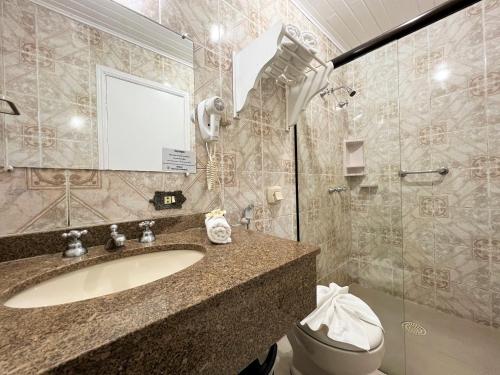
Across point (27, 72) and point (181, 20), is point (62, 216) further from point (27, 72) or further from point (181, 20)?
point (181, 20)

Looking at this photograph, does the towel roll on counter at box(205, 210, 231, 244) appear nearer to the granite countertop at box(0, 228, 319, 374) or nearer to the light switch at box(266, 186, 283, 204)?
the granite countertop at box(0, 228, 319, 374)

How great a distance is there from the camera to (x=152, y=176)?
783 millimetres

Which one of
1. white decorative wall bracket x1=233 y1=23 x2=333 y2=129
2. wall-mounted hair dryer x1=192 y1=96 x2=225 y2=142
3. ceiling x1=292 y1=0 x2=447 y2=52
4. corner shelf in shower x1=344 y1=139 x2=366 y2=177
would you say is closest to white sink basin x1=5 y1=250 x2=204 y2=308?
wall-mounted hair dryer x1=192 y1=96 x2=225 y2=142

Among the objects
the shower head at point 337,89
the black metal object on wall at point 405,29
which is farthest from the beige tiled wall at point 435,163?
the black metal object on wall at point 405,29

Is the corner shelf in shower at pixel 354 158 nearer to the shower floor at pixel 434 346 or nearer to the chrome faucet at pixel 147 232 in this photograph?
the shower floor at pixel 434 346

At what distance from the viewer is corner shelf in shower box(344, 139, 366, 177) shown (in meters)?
1.78

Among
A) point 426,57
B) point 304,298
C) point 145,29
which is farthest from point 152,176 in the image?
point 426,57

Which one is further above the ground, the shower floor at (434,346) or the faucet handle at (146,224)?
the faucet handle at (146,224)

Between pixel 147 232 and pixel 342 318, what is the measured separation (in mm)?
884

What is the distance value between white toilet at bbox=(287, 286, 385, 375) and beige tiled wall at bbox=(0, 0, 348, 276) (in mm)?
530

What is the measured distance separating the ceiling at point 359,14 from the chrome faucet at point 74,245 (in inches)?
71.4

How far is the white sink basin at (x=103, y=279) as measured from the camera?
45cm

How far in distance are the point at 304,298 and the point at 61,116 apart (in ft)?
2.94

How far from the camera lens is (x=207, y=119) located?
35.2 inches
